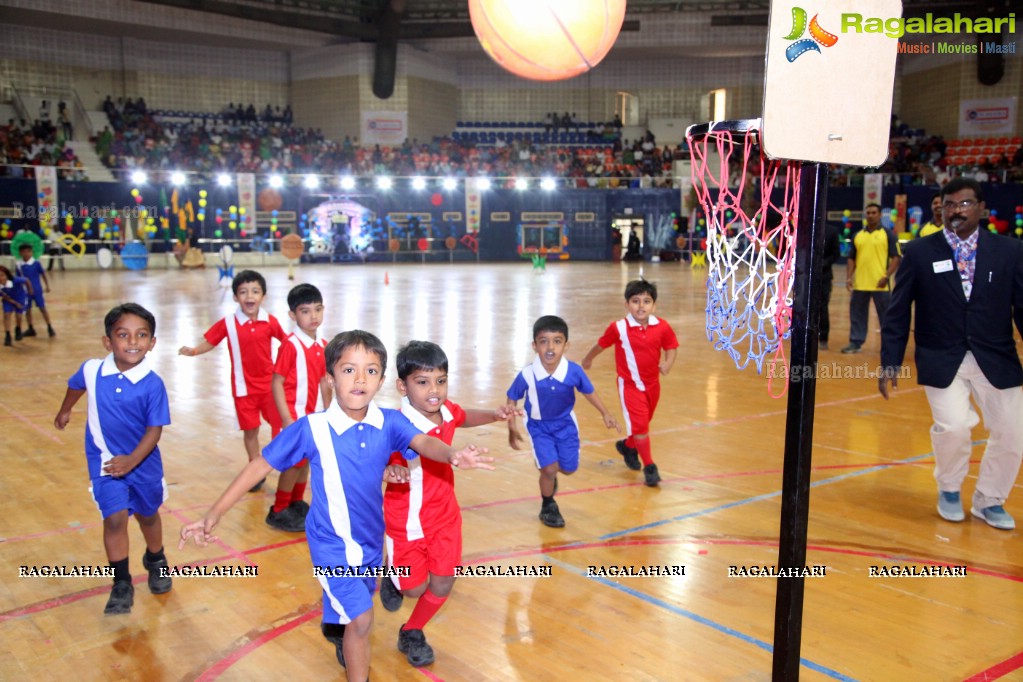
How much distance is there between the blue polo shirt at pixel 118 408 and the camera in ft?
12.3

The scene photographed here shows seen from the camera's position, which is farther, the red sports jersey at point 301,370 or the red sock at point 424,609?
the red sports jersey at point 301,370

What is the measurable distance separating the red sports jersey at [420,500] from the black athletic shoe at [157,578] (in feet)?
4.33

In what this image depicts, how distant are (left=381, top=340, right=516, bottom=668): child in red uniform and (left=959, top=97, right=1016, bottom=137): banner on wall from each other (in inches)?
1206

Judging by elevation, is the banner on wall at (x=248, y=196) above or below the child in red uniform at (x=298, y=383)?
above

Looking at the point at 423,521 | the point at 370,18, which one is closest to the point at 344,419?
the point at 423,521

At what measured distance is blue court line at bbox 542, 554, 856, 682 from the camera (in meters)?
3.19

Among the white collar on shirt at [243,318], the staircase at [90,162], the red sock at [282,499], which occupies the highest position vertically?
the staircase at [90,162]

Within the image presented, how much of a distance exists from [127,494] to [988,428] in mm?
4381

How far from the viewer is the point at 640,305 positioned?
546 centimetres

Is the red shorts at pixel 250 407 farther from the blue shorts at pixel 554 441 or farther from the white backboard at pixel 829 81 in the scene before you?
the white backboard at pixel 829 81

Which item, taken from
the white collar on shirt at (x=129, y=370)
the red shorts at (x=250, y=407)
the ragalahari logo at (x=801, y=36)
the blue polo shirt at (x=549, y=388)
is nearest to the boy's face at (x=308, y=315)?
the red shorts at (x=250, y=407)

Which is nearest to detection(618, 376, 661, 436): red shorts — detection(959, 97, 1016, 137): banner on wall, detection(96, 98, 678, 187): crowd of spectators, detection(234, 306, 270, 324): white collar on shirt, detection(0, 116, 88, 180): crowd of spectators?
detection(234, 306, 270, 324): white collar on shirt

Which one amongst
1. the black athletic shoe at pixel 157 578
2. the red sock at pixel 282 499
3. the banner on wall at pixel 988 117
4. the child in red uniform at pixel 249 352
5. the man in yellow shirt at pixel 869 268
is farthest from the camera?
the banner on wall at pixel 988 117

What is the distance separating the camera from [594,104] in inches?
1438
